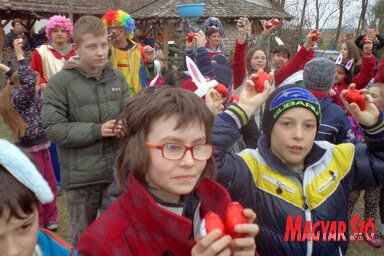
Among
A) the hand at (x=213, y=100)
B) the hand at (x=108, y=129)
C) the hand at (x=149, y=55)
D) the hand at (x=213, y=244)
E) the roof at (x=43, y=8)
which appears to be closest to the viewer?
the hand at (x=213, y=244)

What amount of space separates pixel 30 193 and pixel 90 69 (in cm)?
158

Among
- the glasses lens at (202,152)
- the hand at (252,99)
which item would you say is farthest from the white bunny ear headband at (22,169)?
the hand at (252,99)

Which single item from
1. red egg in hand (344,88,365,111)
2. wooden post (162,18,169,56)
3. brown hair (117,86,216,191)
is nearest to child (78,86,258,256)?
brown hair (117,86,216,191)

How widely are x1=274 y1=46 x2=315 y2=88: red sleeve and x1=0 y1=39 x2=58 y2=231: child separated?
2.61 meters

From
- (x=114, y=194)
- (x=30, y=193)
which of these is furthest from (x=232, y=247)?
(x=114, y=194)

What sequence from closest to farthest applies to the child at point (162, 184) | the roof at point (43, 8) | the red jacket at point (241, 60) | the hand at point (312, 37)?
the child at point (162, 184)
the hand at point (312, 37)
the red jacket at point (241, 60)
the roof at point (43, 8)

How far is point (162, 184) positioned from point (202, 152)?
0.20 metres

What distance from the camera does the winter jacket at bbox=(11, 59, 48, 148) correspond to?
3844mm

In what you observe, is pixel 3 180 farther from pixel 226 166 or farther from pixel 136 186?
pixel 226 166

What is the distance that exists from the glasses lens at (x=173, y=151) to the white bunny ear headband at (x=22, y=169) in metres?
0.46

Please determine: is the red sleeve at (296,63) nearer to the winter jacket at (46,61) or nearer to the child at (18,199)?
the winter jacket at (46,61)

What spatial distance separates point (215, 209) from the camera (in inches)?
60.0

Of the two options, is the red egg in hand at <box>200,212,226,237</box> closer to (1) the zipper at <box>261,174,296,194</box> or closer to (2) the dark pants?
(1) the zipper at <box>261,174,296,194</box>

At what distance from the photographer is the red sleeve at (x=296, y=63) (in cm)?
412
